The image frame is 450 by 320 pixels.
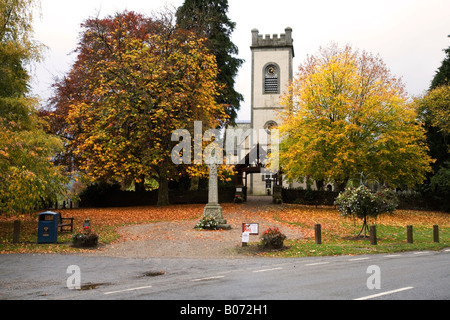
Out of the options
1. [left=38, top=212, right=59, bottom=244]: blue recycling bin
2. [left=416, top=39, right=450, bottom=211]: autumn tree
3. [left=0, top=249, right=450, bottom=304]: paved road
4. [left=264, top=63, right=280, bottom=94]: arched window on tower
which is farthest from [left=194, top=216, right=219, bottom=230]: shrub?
[left=264, top=63, right=280, bottom=94]: arched window on tower

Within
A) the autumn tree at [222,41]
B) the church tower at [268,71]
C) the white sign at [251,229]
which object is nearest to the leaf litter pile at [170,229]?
the white sign at [251,229]

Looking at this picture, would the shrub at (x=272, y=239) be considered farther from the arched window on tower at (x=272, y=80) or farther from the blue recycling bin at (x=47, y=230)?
the arched window on tower at (x=272, y=80)

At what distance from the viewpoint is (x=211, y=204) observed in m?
18.5

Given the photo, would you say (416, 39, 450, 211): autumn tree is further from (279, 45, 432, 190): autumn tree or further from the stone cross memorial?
the stone cross memorial

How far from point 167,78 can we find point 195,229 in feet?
39.4

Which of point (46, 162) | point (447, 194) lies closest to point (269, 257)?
point (46, 162)

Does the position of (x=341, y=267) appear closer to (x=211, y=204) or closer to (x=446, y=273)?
(x=446, y=273)

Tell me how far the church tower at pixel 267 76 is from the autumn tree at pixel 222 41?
43.7ft

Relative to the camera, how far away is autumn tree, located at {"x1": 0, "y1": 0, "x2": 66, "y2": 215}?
47.2 ft

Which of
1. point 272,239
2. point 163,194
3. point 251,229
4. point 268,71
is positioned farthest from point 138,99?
point 268,71

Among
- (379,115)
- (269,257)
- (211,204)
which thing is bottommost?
(269,257)

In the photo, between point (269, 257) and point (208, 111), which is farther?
point (208, 111)

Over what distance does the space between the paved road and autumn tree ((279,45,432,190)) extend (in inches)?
598

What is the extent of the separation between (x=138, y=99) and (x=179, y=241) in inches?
506
